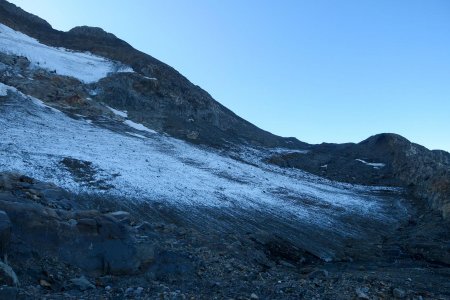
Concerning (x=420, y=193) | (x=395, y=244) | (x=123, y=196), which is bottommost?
(x=123, y=196)

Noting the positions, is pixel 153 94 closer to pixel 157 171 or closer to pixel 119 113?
pixel 119 113

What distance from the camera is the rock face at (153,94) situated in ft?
158

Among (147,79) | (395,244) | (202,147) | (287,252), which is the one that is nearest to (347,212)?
(395,244)

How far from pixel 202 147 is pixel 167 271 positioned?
31.4 meters

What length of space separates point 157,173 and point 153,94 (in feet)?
94.2

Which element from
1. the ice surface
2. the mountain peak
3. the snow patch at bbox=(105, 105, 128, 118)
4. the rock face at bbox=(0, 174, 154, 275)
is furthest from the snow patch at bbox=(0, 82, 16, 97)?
the mountain peak

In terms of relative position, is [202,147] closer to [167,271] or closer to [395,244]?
[395,244]

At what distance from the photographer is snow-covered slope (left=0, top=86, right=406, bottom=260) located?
21891mm

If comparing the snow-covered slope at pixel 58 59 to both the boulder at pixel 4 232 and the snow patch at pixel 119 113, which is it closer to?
the snow patch at pixel 119 113

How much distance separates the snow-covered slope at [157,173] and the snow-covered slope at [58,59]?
12579 mm

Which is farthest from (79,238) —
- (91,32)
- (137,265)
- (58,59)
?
(91,32)

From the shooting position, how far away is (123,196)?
2025 cm

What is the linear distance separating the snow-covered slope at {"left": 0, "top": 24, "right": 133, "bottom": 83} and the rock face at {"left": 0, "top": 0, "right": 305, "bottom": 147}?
2.18 metres

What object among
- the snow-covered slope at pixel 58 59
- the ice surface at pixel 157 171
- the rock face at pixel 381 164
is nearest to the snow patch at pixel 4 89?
the ice surface at pixel 157 171
